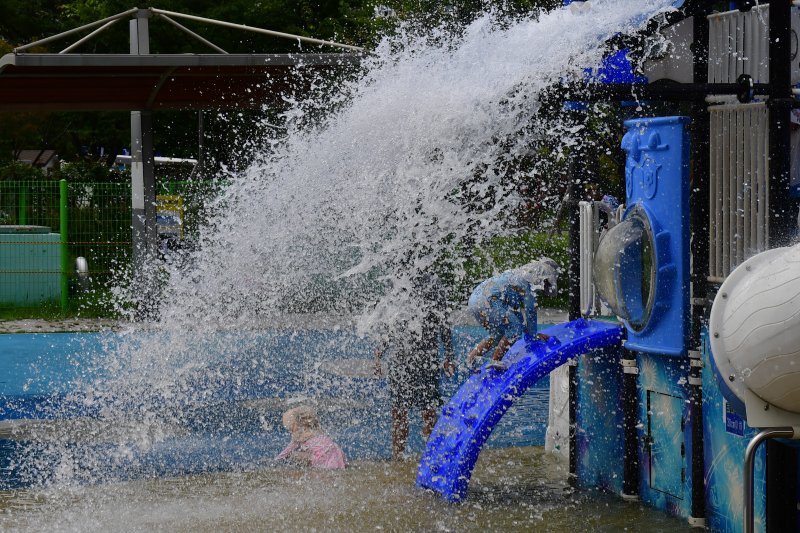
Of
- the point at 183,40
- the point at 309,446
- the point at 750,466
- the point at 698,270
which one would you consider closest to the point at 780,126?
the point at 698,270

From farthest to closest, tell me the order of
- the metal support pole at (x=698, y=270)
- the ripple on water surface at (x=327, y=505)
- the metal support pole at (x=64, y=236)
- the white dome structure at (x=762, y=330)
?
the metal support pole at (x=64, y=236), the ripple on water surface at (x=327, y=505), the metal support pole at (x=698, y=270), the white dome structure at (x=762, y=330)

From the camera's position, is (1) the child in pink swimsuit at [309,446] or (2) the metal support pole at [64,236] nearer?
(1) the child in pink swimsuit at [309,446]

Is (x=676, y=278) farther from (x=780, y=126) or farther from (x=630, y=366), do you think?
(x=780, y=126)

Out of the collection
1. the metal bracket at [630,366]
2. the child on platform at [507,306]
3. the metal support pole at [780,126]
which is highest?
the metal support pole at [780,126]

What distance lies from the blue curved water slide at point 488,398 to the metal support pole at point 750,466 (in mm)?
2569

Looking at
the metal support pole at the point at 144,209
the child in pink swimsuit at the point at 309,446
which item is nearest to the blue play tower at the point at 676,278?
the child in pink swimsuit at the point at 309,446

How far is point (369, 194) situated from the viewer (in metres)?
7.00

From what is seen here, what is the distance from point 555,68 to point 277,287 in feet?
36.5

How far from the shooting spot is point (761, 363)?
3408 millimetres

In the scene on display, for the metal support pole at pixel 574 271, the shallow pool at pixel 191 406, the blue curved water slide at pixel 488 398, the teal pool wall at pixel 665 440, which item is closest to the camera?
the teal pool wall at pixel 665 440

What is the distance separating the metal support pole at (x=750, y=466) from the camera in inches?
130

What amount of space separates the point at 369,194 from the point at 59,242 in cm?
1332

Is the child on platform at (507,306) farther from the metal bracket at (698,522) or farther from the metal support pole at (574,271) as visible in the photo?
the metal bracket at (698,522)

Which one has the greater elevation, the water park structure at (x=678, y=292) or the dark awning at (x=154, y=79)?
the dark awning at (x=154, y=79)
